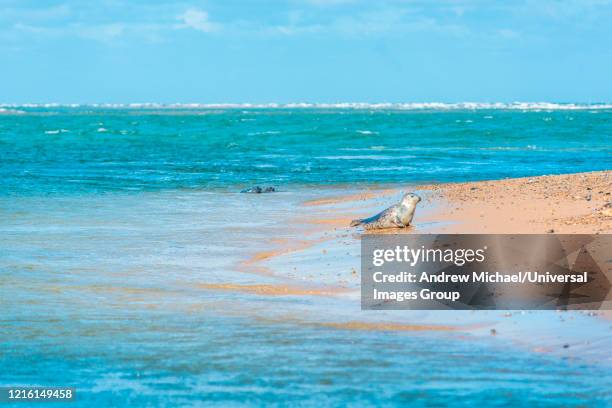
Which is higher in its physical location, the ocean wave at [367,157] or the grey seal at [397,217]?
the ocean wave at [367,157]

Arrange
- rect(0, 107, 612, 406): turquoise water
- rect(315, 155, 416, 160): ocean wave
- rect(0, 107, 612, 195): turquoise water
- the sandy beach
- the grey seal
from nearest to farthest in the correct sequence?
1. rect(0, 107, 612, 406): turquoise water
2. the sandy beach
3. the grey seal
4. rect(0, 107, 612, 195): turquoise water
5. rect(315, 155, 416, 160): ocean wave

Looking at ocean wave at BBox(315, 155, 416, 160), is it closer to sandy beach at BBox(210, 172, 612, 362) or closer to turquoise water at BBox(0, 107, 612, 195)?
turquoise water at BBox(0, 107, 612, 195)

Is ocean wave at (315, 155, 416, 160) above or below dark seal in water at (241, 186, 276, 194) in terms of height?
above

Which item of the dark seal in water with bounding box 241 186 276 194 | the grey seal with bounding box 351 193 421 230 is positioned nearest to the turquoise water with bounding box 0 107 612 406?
the grey seal with bounding box 351 193 421 230

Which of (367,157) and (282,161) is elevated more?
(367,157)

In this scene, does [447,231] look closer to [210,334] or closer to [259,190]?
[210,334]

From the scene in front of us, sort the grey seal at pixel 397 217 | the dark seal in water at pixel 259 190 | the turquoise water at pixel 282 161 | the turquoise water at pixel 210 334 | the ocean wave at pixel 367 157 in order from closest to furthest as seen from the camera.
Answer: the turquoise water at pixel 210 334
the grey seal at pixel 397 217
the dark seal in water at pixel 259 190
the turquoise water at pixel 282 161
the ocean wave at pixel 367 157

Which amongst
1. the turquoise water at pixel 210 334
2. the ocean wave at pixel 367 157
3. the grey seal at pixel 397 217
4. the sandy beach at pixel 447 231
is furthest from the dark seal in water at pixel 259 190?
the ocean wave at pixel 367 157

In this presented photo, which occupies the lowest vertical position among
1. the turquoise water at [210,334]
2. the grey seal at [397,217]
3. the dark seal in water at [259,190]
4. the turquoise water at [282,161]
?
the turquoise water at [210,334]

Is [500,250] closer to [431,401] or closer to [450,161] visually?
[431,401]

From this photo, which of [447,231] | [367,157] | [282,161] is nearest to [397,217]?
[447,231]

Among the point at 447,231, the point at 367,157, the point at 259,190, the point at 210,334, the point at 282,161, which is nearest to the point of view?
the point at 210,334

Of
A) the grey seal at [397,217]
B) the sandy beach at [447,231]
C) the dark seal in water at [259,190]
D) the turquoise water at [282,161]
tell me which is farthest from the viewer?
the turquoise water at [282,161]

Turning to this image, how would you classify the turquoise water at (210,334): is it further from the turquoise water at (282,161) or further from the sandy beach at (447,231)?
the turquoise water at (282,161)
